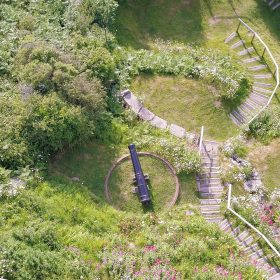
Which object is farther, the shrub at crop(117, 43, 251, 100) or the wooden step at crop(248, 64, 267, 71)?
the wooden step at crop(248, 64, 267, 71)

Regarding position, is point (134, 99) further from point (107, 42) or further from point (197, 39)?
point (197, 39)

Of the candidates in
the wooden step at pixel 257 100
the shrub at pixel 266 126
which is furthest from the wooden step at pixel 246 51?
the shrub at pixel 266 126

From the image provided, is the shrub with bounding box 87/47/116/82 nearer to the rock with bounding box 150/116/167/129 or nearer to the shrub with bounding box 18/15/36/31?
the rock with bounding box 150/116/167/129

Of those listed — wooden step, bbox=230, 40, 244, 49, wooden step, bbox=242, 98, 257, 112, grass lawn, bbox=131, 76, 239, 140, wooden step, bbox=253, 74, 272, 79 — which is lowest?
grass lawn, bbox=131, 76, 239, 140

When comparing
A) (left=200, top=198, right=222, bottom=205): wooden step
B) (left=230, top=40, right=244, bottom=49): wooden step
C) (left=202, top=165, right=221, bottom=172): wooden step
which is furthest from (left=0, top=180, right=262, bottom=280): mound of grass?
(left=230, top=40, right=244, bottom=49): wooden step

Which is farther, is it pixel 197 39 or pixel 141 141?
pixel 197 39

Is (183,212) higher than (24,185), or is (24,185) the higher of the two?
(183,212)

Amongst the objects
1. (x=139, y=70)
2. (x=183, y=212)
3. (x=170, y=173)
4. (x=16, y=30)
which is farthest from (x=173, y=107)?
(x=16, y=30)

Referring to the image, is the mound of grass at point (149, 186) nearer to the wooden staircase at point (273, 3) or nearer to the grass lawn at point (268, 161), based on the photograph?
the grass lawn at point (268, 161)
